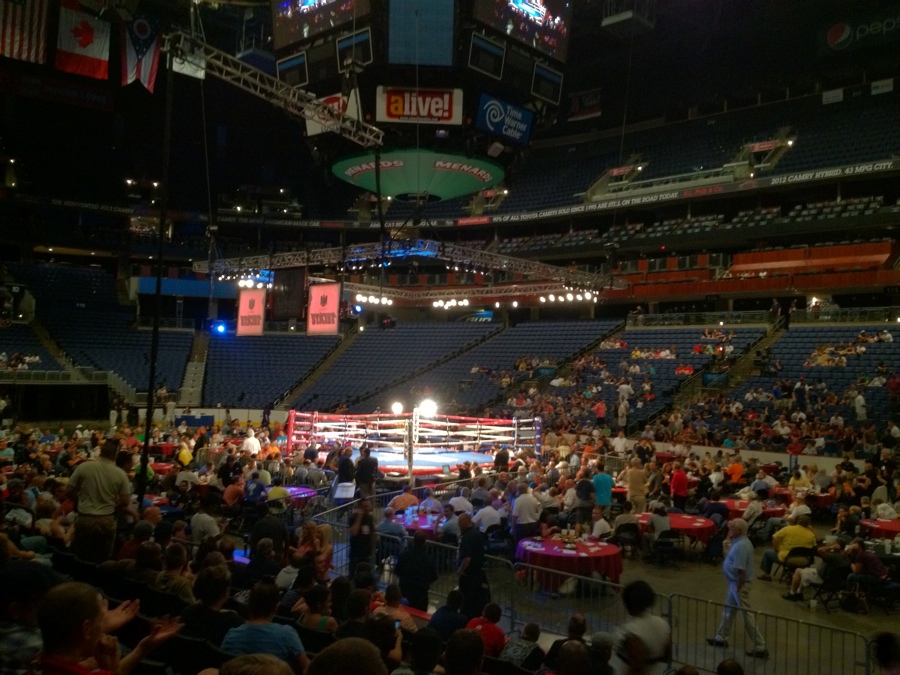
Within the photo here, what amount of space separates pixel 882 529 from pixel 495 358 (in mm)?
20898

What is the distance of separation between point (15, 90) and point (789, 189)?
110 ft

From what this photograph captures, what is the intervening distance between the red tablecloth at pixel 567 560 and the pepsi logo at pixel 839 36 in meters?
29.0

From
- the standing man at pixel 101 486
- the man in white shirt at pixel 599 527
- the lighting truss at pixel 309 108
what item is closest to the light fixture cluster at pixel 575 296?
the lighting truss at pixel 309 108

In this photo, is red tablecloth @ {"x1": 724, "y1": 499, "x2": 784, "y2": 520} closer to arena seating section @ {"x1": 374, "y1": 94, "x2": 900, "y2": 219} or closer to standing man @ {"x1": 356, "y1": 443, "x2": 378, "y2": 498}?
standing man @ {"x1": 356, "y1": 443, "x2": 378, "y2": 498}

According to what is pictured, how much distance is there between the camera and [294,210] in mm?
42406

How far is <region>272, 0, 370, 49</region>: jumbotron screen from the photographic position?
12609 millimetres

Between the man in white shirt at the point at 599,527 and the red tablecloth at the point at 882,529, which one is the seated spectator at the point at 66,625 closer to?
the man in white shirt at the point at 599,527

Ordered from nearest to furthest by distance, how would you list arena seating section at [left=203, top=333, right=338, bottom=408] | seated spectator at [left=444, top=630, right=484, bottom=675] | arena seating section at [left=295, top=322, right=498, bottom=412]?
seated spectator at [left=444, top=630, right=484, bottom=675] → arena seating section at [left=295, top=322, right=498, bottom=412] → arena seating section at [left=203, top=333, right=338, bottom=408]

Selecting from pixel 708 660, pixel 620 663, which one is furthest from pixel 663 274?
pixel 620 663

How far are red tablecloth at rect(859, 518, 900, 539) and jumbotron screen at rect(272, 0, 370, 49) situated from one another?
12006mm

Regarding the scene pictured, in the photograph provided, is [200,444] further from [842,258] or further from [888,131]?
[888,131]

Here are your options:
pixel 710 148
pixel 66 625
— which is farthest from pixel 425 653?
pixel 710 148

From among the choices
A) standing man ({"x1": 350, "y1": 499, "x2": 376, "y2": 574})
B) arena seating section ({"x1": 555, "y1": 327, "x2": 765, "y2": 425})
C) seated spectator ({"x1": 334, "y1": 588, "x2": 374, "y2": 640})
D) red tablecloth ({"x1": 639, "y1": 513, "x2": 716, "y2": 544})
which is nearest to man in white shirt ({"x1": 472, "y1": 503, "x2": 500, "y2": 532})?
standing man ({"x1": 350, "y1": 499, "x2": 376, "y2": 574})

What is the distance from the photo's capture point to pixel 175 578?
Answer: 499cm
